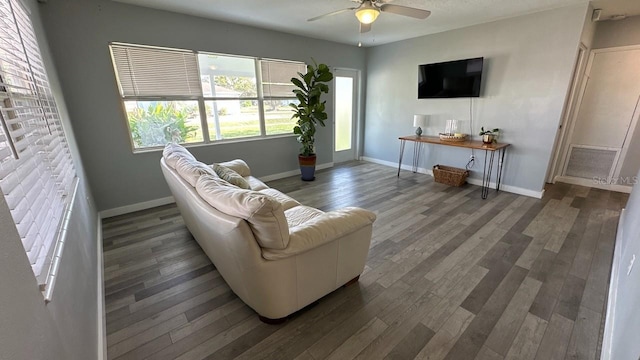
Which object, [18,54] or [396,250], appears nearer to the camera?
[18,54]

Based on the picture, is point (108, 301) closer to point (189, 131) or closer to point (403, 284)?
point (403, 284)

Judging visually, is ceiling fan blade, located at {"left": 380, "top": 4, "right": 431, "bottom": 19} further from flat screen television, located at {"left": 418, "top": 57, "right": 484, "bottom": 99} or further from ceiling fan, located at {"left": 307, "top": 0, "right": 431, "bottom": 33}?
flat screen television, located at {"left": 418, "top": 57, "right": 484, "bottom": 99}

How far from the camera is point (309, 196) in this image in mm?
4027

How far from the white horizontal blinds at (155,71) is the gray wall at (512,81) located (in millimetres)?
3765

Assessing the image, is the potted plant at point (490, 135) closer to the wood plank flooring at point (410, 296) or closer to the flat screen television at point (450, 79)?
the flat screen television at point (450, 79)

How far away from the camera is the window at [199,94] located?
10.8ft

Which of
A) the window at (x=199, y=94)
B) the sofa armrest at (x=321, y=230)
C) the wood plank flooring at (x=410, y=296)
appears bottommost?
the wood plank flooring at (x=410, y=296)

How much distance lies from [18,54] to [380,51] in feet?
17.6

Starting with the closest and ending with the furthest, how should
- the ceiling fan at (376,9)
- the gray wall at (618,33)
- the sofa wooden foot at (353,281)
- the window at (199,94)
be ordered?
the sofa wooden foot at (353,281) < the ceiling fan at (376,9) < the window at (199,94) < the gray wall at (618,33)

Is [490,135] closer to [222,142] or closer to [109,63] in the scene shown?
[222,142]

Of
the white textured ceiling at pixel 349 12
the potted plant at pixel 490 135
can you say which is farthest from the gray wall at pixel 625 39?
the potted plant at pixel 490 135

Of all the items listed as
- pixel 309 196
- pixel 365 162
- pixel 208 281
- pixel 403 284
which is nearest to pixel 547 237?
pixel 403 284

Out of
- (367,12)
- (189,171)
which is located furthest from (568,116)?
(189,171)

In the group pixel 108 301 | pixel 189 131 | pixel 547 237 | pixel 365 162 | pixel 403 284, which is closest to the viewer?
pixel 108 301
